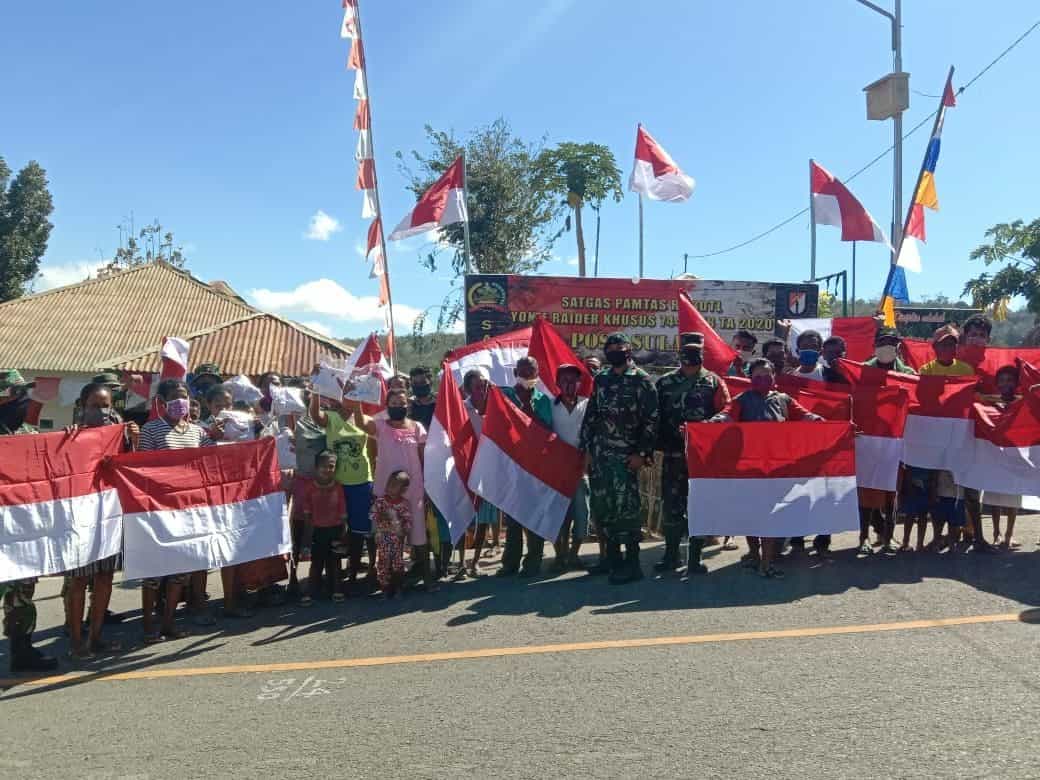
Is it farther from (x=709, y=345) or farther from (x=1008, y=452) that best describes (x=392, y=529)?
(x=1008, y=452)

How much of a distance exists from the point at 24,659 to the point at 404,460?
290 centimetres

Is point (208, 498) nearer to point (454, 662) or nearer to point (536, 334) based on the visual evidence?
point (454, 662)

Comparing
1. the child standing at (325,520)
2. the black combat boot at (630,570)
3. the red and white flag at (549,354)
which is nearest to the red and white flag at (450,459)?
the child standing at (325,520)

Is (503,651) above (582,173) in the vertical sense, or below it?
below

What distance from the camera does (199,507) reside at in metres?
5.77

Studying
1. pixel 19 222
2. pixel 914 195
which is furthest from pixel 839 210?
pixel 19 222

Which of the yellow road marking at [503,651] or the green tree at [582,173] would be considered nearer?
the yellow road marking at [503,651]

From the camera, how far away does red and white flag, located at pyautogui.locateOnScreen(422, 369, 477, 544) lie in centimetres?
662

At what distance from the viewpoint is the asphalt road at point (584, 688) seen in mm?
3469

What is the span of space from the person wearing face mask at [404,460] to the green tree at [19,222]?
3498cm

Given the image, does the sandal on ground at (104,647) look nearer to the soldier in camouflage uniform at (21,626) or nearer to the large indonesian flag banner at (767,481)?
the soldier in camouflage uniform at (21,626)

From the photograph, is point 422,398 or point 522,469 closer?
point 522,469

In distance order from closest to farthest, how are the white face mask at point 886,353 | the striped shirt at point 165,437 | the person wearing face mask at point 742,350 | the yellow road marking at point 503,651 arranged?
the yellow road marking at point 503,651 → the striped shirt at point 165,437 → the white face mask at point 886,353 → the person wearing face mask at point 742,350

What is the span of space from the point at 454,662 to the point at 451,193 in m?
8.90
